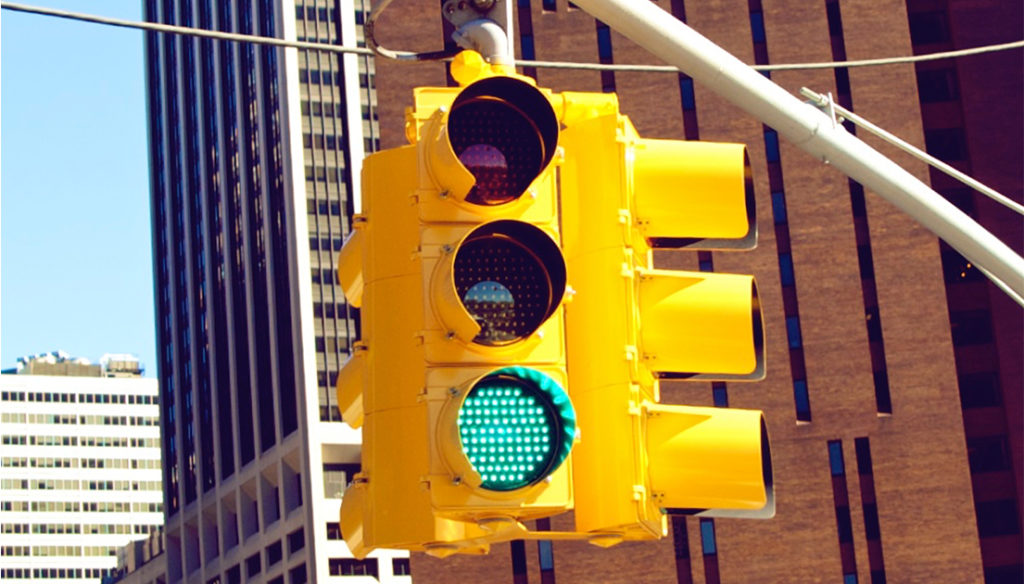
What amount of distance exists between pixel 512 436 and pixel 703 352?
76cm

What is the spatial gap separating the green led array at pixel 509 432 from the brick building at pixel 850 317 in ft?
217

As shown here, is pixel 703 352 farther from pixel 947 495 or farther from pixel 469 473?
pixel 947 495

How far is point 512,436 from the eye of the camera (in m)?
5.62

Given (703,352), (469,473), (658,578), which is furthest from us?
(658,578)

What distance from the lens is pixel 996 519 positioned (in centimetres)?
7794

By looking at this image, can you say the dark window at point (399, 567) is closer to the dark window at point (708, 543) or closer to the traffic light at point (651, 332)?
the dark window at point (708, 543)

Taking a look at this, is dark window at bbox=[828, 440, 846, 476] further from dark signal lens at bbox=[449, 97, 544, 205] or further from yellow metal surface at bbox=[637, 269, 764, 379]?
dark signal lens at bbox=[449, 97, 544, 205]

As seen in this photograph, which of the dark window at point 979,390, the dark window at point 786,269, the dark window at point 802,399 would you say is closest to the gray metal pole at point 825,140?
the dark window at point 802,399

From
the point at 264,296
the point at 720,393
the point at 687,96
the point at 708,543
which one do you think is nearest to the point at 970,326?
the point at 720,393

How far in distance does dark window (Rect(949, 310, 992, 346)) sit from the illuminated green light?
76688 millimetres

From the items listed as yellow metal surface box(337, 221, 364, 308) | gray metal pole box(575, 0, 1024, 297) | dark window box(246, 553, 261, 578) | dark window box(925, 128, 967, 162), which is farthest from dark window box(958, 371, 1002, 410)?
yellow metal surface box(337, 221, 364, 308)

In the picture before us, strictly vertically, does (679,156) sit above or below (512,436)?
above

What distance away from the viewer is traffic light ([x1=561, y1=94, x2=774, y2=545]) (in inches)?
233

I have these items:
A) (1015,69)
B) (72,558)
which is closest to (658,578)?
(1015,69)
